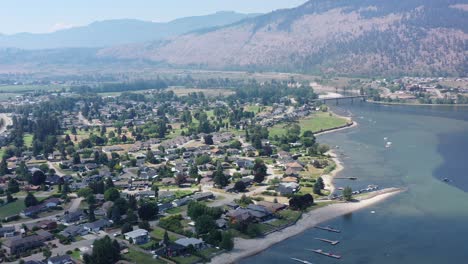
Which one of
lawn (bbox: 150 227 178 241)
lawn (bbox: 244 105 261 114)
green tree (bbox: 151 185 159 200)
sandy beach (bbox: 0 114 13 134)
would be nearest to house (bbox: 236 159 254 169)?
green tree (bbox: 151 185 159 200)

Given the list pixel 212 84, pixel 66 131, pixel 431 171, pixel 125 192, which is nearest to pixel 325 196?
pixel 431 171

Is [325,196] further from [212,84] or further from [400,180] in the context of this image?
[212,84]

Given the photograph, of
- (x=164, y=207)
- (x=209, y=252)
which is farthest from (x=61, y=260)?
(x=164, y=207)

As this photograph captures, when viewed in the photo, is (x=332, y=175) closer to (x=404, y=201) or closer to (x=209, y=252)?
(x=404, y=201)

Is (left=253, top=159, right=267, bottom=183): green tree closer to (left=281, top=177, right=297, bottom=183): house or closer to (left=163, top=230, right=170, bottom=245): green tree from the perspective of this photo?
(left=281, top=177, right=297, bottom=183): house

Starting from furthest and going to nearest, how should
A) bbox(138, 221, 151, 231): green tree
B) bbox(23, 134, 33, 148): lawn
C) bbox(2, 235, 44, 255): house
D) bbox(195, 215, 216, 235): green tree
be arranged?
bbox(23, 134, 33, 148): lawn < bbox(138, 221, 151, 231): green tree < bbox(195, 215, 216, 235): green tree < bbox(2, 235, 44, 255): house
